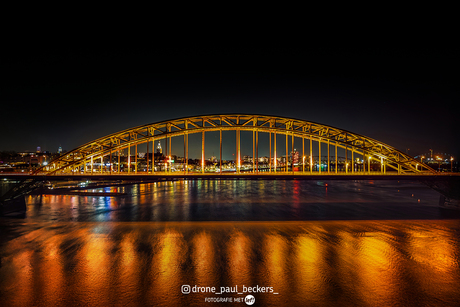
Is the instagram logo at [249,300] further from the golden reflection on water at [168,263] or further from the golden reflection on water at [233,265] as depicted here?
the golden reflection on water at [168,263]

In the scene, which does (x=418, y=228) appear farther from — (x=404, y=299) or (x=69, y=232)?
(x=69, y=232)

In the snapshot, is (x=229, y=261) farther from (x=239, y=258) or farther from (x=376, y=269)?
(x=376, y=269)

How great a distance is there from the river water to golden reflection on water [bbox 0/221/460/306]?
32 millimetres

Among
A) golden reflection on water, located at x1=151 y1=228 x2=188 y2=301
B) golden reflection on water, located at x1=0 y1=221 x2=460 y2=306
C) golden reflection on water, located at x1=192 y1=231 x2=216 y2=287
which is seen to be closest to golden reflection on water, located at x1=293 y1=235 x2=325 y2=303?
golden reflection on water, located at x1=0 y1=221 x2=460 y2=306

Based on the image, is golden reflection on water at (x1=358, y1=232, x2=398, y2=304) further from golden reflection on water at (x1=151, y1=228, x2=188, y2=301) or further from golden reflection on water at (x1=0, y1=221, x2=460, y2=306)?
golden reflection on water at (x1=151, y1=228, x2=188, y2=301)

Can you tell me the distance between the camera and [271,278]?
6.16 m

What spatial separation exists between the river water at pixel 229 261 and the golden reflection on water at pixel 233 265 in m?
0.03

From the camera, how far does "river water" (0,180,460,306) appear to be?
17.7 ft

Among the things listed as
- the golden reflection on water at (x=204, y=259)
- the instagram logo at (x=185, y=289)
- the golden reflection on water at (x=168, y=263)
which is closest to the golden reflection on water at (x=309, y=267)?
the golden reflection on water at (x=204, y=259)

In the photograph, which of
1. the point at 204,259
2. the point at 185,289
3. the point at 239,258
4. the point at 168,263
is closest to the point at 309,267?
the point at 239,258

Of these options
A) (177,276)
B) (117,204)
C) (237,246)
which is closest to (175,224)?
(237,246)

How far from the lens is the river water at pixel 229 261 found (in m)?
5.39

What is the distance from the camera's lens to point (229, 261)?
7.30 m

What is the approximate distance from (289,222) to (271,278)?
6.66m
